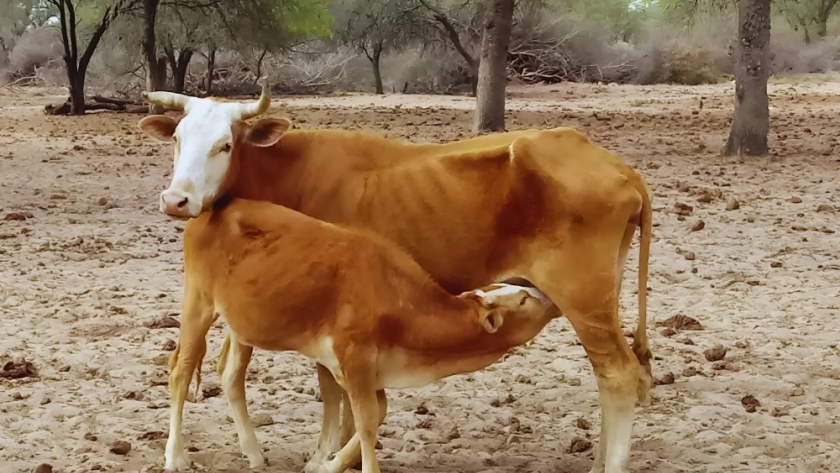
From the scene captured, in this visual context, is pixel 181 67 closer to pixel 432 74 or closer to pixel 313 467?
pixel 432 74

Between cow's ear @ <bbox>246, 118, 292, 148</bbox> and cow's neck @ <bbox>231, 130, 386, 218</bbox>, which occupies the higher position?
cow's ear @ <bbox>246, 118, 292, 148</bbox>

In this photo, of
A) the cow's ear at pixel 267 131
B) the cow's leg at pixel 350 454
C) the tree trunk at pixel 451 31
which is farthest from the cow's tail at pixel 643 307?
the tree trunk at pixel 451 31

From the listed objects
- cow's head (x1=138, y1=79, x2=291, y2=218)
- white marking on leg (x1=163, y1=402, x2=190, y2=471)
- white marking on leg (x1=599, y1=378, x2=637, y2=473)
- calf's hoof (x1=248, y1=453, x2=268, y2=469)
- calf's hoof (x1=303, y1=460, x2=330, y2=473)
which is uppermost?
cow's head (x1=138, y1=79, x2=291, y2=218)

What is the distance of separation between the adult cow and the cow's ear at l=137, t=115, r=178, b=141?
0.01 m

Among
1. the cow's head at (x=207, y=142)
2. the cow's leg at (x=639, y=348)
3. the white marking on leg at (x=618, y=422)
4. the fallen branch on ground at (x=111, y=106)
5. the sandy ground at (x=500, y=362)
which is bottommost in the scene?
the fallen branch on ground at (x=111, y=106)

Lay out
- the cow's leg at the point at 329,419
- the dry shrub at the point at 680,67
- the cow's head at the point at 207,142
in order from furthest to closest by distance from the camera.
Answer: the dry shrub at the point at 680,67 < the cow's leg at the point at 329,419 < the cow's head at the point at 207,142

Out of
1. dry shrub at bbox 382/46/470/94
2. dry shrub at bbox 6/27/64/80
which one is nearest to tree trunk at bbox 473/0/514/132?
dry shrub at bbox 382/46/470/94

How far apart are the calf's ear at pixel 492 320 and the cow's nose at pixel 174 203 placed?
127 centimetres

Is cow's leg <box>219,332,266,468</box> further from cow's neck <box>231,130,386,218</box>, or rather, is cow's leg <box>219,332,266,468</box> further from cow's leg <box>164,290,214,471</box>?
cow's neck <box>231,130,386,218</box>

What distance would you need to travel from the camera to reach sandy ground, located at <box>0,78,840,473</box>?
511 cm

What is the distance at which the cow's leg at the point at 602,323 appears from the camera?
4273 millimetres

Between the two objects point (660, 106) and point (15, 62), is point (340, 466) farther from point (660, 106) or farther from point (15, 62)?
point (15, 62)

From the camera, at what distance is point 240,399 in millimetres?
4875

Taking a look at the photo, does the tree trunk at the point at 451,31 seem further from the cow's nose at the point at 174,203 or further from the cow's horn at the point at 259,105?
the cow's nose at the point at 174,203
